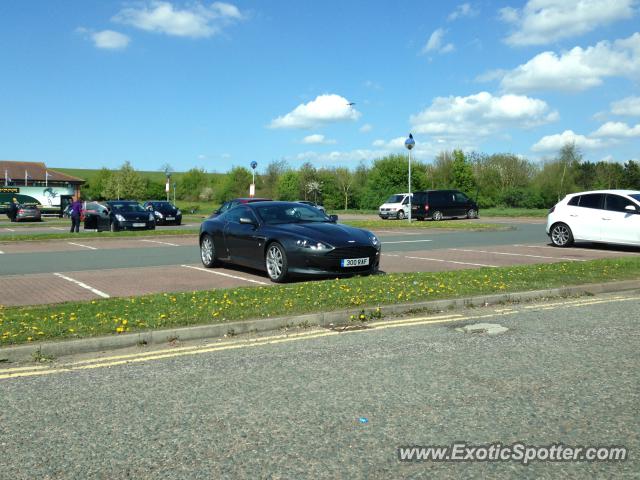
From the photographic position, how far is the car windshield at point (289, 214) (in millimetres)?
11516

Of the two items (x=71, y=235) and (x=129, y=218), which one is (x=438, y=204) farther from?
(x=71, y=235)

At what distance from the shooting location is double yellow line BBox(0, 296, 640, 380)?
546cm

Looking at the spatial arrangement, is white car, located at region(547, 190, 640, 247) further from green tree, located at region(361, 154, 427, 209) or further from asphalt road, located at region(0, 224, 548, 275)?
green tree, located at region(361, 154, 427, 209)

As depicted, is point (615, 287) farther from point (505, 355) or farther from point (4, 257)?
point (4, 257)

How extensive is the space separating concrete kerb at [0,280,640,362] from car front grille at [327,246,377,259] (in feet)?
7.96

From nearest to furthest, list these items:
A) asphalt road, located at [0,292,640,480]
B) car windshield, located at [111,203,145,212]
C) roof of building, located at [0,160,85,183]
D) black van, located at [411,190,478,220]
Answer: asphalt road, located at [0,292,640,480]
car windshield, located at [111,203,145,212]
black van, located at [411,190,478,220]
roof of building, located at [0,160,85,183]

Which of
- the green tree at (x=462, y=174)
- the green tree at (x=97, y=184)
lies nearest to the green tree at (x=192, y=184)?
the green tree at (x=97, y=184)

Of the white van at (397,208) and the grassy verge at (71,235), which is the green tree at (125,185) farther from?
the grassy verge at (71,235)

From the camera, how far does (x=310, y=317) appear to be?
23.9 ft

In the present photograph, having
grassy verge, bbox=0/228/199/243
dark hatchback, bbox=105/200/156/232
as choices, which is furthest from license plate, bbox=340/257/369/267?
dark hatchback, bbox=105/200/156/232

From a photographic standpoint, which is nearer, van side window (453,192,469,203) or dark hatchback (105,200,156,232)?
dark hatchback (105,200,156,232)

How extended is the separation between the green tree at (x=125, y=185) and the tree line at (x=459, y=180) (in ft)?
77.0

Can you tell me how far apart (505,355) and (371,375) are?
1.47 m

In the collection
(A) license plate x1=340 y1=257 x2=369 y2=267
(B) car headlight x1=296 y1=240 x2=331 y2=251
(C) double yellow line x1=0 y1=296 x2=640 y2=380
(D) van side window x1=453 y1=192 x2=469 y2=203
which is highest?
(D) van side window x1=453 y1=192 x2=469 y2=203
